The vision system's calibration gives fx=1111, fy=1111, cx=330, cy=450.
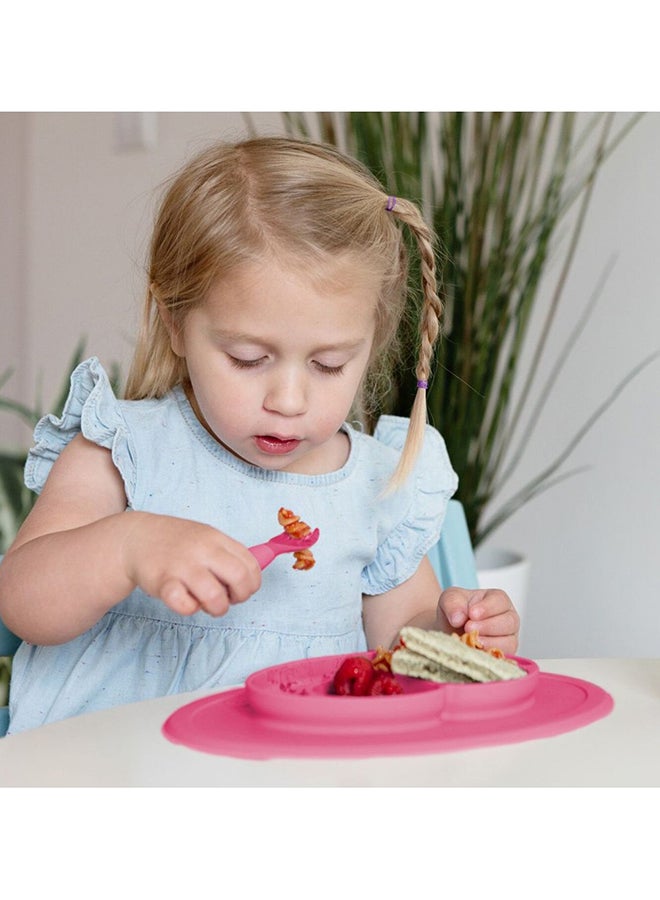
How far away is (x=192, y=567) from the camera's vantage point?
2.47 feet

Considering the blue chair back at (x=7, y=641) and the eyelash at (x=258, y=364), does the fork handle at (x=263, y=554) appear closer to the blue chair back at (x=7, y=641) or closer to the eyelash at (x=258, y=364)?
the eyelash at (x=258, y=364)

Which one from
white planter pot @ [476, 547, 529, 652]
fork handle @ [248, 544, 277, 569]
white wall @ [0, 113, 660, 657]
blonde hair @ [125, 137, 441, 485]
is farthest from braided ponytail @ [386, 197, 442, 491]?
white wall @ [0, 113, 660, 657]

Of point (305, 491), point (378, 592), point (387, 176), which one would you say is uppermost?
point (387, 176)

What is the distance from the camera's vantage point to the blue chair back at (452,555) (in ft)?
4.32

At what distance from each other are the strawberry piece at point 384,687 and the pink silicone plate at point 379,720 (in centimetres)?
2

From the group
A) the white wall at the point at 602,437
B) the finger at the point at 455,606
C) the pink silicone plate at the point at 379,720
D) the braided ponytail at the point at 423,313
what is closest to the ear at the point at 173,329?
the braided ponytail at the point at 423,313

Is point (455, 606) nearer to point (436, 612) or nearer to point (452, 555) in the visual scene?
point (436, 612)

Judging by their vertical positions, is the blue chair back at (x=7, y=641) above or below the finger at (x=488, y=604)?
below

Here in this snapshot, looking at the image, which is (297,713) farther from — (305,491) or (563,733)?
(305,491)

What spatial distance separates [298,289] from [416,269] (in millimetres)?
719

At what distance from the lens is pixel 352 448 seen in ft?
4.10

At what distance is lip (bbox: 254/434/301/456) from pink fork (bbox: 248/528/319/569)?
15cm

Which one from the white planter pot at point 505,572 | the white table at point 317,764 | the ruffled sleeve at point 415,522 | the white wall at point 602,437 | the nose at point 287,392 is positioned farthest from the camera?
the white wall at point 602,437
